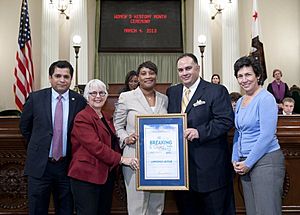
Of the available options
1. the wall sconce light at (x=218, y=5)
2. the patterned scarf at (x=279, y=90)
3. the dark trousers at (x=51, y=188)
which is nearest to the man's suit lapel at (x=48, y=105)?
the dark trousers at (x=51, y=188)

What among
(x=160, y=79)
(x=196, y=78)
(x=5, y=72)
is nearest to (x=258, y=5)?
(x=160, y=79)

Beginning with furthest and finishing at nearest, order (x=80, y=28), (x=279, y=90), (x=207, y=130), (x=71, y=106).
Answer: (x=80, y=28) < (x=279, y=90) < (x=71, y=106) < (x=207, y=130)

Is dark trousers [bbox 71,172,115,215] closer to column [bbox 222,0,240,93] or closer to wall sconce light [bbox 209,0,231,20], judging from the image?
column [bbox 222,0,240,93]

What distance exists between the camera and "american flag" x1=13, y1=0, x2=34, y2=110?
8.82 meters

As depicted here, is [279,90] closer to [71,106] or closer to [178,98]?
[178,98]

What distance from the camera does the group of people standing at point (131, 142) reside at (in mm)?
2955

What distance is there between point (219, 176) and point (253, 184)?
330 millimetres

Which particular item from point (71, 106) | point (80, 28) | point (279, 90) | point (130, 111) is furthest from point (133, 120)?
point (80, 28)

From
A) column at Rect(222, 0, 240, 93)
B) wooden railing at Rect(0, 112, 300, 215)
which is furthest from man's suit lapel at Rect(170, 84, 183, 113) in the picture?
column at Rect(222, 0, 240, 93)

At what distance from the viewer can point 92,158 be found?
10.1ft

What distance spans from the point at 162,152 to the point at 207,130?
37cm

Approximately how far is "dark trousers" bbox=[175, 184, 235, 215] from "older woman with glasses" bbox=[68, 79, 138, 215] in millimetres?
544

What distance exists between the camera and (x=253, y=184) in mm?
2893

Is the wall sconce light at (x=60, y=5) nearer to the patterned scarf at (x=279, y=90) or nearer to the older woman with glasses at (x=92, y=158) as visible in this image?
the patterned scarf at (x=279, y=90)
